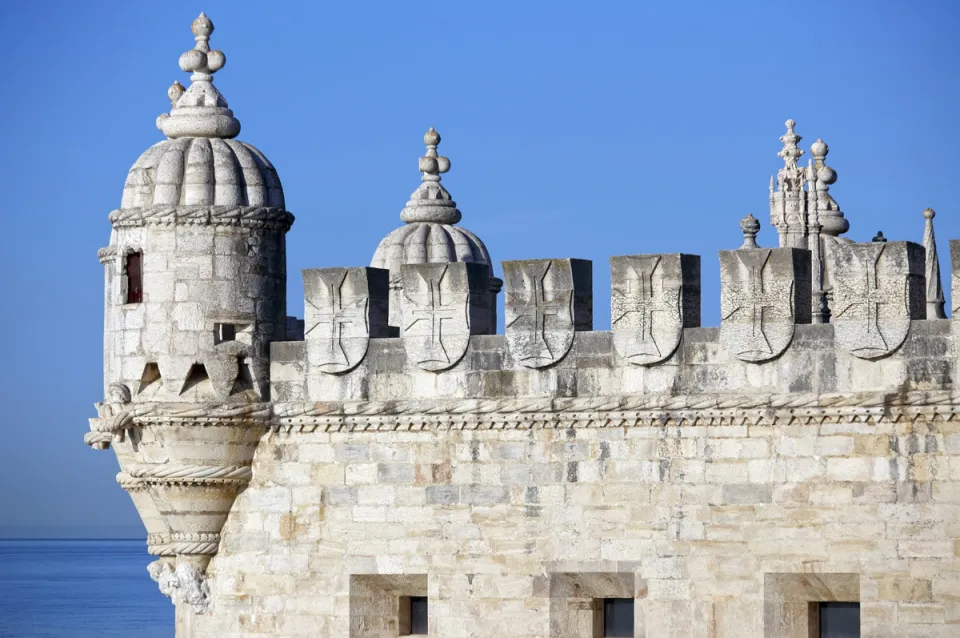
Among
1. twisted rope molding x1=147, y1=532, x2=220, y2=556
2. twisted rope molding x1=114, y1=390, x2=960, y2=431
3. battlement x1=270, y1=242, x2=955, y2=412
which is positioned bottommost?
twisted rope molding x1=147, y1=532, x2=220, y2=556

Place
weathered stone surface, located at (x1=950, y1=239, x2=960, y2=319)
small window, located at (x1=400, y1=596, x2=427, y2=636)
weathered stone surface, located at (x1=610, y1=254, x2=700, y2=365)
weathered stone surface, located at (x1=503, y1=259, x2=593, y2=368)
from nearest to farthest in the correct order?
→ 1. weathered stone surface, located at (x1=950, y1=239, x2=960, y2=319)
2. weathered stone surface, located at (x1=610, y1=254, x2=700, y2=365)
3. weathered stone surface, located at (x1=503, y1=259, x2=593, y2=368)
4. small window, located at (x1=400, y1=596, x2=427, y2=636)

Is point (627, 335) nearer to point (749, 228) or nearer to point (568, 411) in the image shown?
point (568, 411)

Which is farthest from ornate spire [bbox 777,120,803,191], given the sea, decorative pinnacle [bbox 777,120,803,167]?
the sea

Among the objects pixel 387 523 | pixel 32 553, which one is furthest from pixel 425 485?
pixel 32 553

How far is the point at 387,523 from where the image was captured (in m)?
25.2

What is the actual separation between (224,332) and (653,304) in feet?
15.0

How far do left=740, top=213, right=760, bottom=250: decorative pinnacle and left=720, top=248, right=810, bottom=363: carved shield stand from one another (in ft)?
38.4

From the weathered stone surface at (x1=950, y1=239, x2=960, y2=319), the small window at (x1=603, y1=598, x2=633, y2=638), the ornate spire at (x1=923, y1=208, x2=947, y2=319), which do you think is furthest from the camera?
the ornate spire at (x1=923, y1=208, x2=947, y2=319)

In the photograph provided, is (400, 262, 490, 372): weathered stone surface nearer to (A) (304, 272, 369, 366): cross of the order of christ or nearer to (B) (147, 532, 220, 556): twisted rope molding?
(A) (304, 272, 369, 366): cross of the order of christ

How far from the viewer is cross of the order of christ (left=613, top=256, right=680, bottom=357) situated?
79.0ft

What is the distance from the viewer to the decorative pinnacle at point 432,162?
3278 cm

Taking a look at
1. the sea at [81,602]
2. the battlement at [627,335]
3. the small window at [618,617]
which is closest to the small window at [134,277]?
the battlement at [627,335]

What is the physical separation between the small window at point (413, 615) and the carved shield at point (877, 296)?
520 centimetres

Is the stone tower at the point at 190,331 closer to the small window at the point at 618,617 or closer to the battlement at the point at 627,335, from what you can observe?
the battlement at the point at 627,335
